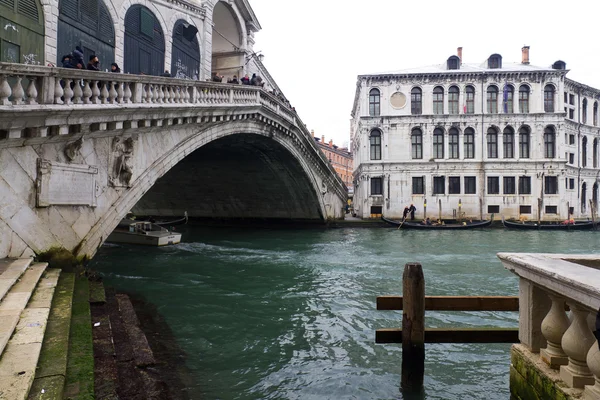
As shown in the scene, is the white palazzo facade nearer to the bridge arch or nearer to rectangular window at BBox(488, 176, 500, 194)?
rectangular window at BBox(488, 176, 500, 194)

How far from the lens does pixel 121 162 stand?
26.3ft

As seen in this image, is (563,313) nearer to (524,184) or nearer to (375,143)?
(375,143)

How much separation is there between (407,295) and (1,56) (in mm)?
7129

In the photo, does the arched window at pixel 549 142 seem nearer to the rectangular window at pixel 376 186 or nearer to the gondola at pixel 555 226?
the gondola at pixel 555 226

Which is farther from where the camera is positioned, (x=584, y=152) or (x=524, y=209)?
(x=584, y=152)

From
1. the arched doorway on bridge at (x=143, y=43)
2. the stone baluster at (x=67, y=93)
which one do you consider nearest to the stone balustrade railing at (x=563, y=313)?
the stone baluster at (x=67, y=93)

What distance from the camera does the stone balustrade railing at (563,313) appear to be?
213 cm

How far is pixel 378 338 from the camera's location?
4.18 m

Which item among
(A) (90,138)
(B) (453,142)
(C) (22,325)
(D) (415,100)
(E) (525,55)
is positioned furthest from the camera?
(E) (525,55)

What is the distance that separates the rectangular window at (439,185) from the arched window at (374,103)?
5.11 m

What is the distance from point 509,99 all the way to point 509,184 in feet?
15.8

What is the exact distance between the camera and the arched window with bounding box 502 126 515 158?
2552 cm

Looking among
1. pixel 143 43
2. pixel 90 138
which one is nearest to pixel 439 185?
pixel 143 43

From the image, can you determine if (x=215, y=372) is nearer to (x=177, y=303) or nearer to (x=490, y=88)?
(x=177, y=303)
